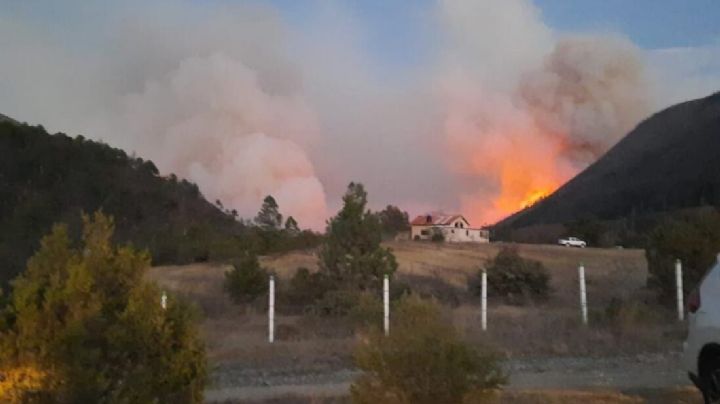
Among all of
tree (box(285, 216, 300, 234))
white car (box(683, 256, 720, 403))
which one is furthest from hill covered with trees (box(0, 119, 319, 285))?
white car (box(683, 256, 720, 403))

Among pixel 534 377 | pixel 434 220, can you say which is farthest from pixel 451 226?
pixel 534 377

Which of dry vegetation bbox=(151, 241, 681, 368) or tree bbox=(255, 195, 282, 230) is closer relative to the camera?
dry vegetation bbox=(151, 241, 681, 368)

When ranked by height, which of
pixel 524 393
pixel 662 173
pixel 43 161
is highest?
pixel 662 173

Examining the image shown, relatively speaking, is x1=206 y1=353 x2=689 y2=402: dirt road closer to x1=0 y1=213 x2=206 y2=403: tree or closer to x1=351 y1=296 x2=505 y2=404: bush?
x1=351 y1=296 x2=505 y2=404: bush

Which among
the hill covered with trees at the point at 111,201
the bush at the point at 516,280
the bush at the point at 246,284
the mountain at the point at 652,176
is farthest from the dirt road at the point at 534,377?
the mountain at the point at 652,176

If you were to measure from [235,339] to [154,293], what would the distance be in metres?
11.9

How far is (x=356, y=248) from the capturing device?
26203 mm

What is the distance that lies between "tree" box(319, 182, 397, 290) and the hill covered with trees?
57.7 ft

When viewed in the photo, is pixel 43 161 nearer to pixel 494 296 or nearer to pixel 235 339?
pixel 494 296

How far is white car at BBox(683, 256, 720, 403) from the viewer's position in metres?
9.02

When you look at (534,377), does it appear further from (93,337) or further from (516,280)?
(516,280)

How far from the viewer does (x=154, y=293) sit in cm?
742

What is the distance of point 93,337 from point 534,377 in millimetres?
7942

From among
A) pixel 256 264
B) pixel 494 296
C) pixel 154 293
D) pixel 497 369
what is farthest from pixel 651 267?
pixel 154 293
